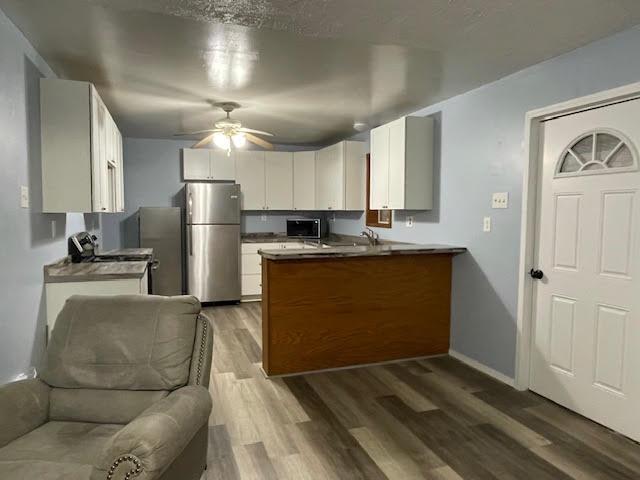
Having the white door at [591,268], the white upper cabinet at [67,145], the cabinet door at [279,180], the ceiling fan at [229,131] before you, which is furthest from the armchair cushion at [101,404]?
the cabinet door at [279,180]

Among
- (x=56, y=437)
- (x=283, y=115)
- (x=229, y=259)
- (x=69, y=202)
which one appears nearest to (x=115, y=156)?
(x=69, y=202)

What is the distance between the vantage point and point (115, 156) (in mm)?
4117

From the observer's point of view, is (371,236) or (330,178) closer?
(371,236)

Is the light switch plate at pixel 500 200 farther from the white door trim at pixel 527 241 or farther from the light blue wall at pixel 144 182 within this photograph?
the light blue wall at pixel 144 182

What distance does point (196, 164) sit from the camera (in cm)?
600

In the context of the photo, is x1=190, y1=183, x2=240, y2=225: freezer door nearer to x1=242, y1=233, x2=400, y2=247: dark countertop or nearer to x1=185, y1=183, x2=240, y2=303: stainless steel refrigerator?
x1=185, y1=183, x2=240, y2=303: stainless steel refrigerator

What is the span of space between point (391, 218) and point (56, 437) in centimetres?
Result: 384

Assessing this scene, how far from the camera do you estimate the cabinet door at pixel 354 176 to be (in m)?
5.52

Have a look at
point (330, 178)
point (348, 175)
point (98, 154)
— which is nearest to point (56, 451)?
point (98, 154)

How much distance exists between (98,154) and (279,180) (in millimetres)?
3367

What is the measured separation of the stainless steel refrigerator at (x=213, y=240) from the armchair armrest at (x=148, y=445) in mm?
4279

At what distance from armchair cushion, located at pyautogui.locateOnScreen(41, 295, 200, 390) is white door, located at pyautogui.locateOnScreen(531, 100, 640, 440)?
7.69 feet

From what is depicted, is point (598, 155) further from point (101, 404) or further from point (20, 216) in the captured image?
point (20, 216)

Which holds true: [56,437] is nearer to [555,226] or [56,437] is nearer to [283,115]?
[555,226]
